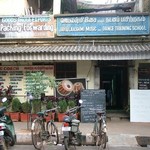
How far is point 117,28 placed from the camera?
15.1m

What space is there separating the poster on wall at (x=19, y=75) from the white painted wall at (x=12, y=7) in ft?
9.14

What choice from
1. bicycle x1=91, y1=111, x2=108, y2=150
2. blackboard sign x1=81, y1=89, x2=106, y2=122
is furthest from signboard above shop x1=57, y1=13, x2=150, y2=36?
bicycle x1=91, y1=111, x2=108, y2=150

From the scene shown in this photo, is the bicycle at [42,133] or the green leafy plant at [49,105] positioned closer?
the bicycle at [42,133]

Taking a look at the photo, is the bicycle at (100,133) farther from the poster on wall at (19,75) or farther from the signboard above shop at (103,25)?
the signboard above shop at (103,25)

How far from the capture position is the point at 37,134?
31.1 feet

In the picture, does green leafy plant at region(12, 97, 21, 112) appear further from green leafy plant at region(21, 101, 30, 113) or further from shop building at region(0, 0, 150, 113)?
shop building at region(0, 0, 150, 113)

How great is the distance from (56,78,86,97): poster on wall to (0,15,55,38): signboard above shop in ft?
6.83

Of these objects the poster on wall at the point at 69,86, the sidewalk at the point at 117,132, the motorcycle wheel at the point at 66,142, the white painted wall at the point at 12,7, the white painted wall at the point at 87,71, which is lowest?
the sidewalk at the point at 117,132

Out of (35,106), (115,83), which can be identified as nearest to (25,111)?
(35,106)

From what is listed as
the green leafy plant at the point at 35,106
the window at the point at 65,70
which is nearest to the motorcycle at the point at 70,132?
the green leafy plant at the point at 35,106

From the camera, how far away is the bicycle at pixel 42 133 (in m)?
9.35

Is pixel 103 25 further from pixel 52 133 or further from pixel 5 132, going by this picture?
pixel 5 132

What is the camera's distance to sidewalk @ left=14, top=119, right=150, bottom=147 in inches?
412

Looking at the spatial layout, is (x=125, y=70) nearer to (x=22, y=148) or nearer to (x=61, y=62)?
(x=61, y=62)
